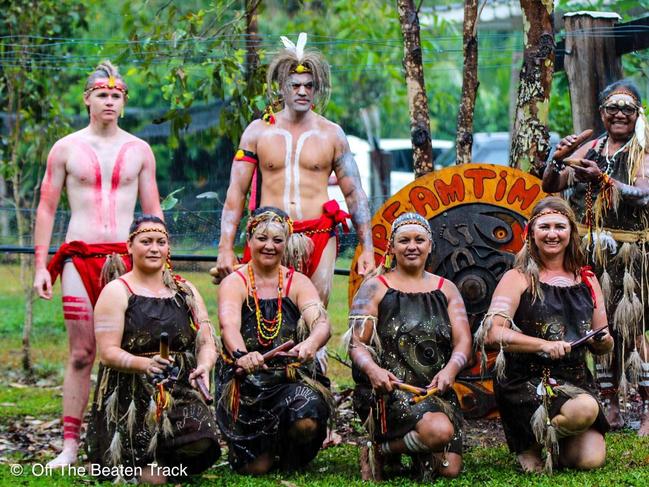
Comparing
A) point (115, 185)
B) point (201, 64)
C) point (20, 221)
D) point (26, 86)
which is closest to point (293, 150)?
point (115, 185)

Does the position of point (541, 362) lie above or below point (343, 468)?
above

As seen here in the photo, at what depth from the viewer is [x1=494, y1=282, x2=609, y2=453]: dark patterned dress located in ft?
18.5

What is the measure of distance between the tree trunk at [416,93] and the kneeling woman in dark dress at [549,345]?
4.86 feet

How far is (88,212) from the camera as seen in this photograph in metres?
6.16

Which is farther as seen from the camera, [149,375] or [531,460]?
[531,460]

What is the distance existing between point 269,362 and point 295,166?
1.12 m

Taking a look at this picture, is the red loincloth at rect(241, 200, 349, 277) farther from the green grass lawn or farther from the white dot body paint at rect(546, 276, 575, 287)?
the white dot body paint at rect(546, 276, 575, 287)

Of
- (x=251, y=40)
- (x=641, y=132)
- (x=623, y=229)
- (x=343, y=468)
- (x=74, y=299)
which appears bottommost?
(x=343, y=468)

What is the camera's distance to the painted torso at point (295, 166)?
6.30 m

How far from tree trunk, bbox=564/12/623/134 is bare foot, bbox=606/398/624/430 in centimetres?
194

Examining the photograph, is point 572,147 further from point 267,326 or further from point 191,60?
point 191,60

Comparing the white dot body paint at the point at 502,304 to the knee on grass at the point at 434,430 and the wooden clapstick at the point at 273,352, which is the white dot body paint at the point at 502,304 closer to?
the knee on grass at the point at 434,430

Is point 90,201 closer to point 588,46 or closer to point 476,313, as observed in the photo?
point 476,313

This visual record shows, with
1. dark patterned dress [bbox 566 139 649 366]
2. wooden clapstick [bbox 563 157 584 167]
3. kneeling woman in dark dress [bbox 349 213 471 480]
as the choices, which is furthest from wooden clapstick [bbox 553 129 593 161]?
kneeling woman in dark dress [bbox 349 213 471 480]
